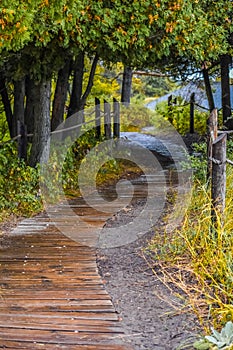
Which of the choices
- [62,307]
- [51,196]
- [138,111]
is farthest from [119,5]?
[138,111]

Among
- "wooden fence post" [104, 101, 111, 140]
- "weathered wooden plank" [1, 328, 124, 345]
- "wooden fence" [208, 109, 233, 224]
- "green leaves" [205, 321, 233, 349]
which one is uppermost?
"wooden fence post" [104, 101, 111, 140]

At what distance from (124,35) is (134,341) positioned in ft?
16.4

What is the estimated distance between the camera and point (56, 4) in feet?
17.1

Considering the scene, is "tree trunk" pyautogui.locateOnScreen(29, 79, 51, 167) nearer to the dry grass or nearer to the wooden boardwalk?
the wooden boardwalk

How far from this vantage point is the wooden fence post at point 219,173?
4609 millimetres

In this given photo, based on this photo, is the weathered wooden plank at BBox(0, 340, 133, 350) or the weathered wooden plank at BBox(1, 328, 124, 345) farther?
the weathered wooden plank at BBox(1, 328, 124, 345)

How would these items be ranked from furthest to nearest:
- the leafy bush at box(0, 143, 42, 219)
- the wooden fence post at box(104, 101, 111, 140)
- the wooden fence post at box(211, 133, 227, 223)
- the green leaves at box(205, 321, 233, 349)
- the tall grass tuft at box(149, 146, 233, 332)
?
the wooden fence post at box(104, 101, 111, 140) < the leafy bush at box(0, 143, 42, 219) < the wooden fence post at box(211, 133, 227, 223) < the tall grass tuft at box(149, 146, 233, 332) < the green leaves at box(205, 321, 233, 349)

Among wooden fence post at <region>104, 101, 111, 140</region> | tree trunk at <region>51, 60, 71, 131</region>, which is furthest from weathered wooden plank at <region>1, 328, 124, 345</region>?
wooden fence post at <region>104, 101, 111, 140</region>

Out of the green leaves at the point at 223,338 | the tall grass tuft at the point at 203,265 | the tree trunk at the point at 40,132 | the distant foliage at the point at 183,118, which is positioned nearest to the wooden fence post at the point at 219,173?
the tall grass tuft at the point at 203,265

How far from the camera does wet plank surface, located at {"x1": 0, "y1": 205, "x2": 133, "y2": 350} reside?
3414 millimetres

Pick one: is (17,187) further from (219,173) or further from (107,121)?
(107,121)

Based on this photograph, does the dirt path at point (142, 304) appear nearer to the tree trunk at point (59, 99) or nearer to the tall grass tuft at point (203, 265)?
the tall grass tuft at point (203, 265)

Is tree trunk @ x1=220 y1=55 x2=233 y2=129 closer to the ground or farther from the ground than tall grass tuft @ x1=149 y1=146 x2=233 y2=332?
farther from the ground

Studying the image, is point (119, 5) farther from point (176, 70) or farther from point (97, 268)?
point (176, 70)
